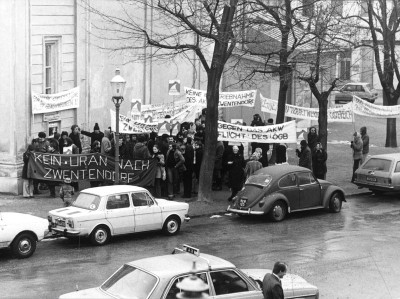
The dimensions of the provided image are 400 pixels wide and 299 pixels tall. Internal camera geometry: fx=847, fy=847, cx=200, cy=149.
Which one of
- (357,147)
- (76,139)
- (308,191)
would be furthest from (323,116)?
(76,139)

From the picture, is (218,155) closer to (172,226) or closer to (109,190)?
(172,226)

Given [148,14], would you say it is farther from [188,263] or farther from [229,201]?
[188,263]

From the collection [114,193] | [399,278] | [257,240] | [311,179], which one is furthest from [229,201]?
[399,278]

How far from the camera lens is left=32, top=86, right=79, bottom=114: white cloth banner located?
24609 mm

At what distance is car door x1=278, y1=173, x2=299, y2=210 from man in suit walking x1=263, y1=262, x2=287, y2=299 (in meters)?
10.4

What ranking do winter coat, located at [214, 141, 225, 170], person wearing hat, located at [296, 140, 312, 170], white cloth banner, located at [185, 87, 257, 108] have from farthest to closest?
white cloth banner, located at [185, 87, 257, 108] → person wearing hat, located at [296, 140, 312, 170] → winter coat, located at [214, 141, 225, 170]

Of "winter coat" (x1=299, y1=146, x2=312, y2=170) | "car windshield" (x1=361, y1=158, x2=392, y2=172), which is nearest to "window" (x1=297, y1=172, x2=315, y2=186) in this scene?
"winter coat" (x1=299, y1=146, x2=312, y2=170)

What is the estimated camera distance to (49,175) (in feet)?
76.4

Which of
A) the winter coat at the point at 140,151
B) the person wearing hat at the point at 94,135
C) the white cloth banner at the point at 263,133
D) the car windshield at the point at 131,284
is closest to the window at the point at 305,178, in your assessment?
the white cloth banner at the point at 263,133

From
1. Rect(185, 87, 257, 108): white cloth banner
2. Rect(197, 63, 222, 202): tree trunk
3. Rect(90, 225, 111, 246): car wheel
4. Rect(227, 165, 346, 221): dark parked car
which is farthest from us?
Rect(185, 87, 257, 108): white cloth banner

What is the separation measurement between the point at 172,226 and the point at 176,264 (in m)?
8.17

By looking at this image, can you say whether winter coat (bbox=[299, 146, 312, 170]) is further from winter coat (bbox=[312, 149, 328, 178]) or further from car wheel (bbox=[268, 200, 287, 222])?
car wheel (bbox=[268, 200, 287, 222])

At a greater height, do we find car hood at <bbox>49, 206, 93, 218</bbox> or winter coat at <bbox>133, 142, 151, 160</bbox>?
winter coat at <bbox>133, 142, 151, 160</bbox>

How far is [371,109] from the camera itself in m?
31.3
